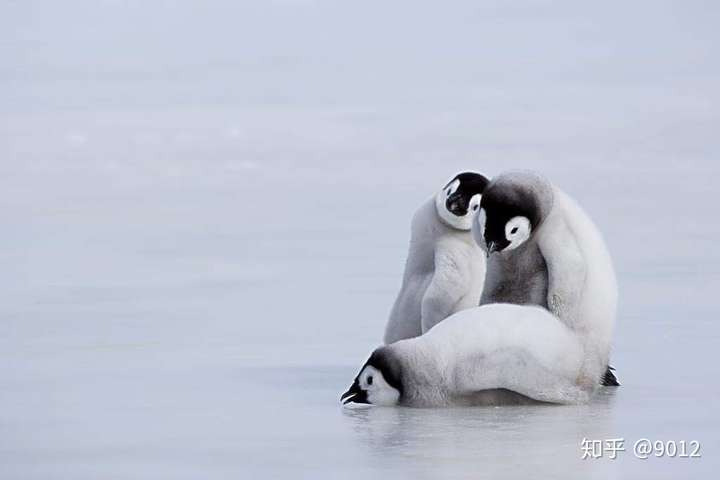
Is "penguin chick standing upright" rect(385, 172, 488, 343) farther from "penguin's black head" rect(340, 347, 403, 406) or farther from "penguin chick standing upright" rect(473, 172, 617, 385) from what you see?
"penguin's black head" rect(340, 347, 403, 406)

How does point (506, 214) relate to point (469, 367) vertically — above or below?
→ above

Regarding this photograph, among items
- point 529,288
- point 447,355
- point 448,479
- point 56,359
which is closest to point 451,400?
point 447,355

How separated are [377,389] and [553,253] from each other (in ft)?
2.81

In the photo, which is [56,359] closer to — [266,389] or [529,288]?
[266,389]

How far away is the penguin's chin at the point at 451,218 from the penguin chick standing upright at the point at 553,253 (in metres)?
0.38

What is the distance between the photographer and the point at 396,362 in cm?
562

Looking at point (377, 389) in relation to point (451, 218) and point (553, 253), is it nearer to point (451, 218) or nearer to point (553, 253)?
point (553, 253)

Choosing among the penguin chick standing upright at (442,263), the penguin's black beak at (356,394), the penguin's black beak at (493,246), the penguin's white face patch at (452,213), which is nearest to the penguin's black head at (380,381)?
the penguin's black beak at (356,394)

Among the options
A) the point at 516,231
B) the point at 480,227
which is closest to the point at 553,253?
the point at 516,231

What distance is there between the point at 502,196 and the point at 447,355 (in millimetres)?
645

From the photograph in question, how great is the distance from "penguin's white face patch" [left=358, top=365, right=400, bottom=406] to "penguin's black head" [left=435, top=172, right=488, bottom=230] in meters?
0.90

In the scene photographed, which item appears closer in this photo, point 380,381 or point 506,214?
point 380,381

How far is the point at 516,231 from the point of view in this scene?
589cm

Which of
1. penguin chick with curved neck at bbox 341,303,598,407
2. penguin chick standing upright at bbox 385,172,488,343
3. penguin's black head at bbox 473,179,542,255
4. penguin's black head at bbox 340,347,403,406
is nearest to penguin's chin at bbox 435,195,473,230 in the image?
penguin chick standing upright at bbox 385,172,488,343
